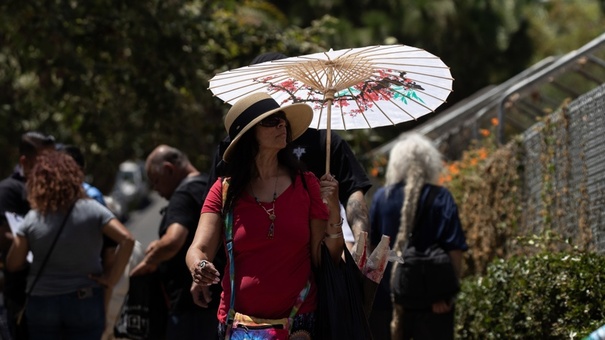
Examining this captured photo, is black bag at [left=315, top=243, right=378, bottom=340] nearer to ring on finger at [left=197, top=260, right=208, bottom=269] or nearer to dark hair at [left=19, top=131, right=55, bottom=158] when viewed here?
ring on finger at [left=197, top=260, right=208, bottom=269]

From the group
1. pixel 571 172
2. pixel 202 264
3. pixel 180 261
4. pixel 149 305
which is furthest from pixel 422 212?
pixel 202 264

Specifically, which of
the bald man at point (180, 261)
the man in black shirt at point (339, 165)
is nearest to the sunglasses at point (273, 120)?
the man in black shirt at point (339, 165)

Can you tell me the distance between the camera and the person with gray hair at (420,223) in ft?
23.6

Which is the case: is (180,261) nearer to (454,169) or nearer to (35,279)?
(35,279)

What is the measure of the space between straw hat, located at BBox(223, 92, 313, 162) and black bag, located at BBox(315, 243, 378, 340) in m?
0.55

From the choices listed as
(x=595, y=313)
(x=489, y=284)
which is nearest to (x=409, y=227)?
(x=489, y=284)

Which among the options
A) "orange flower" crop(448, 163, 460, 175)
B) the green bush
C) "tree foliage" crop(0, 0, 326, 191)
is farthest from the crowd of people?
"orange flower" crop(448, 163, 460, 175)

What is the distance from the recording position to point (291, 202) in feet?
15.0

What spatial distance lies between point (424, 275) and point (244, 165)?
277 centimetres

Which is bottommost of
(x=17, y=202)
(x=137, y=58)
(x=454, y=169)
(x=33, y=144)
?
(x=17, y=202)

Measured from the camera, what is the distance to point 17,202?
7500 mm

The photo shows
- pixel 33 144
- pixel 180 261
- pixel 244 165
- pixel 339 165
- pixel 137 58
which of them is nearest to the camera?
pixel 244 165

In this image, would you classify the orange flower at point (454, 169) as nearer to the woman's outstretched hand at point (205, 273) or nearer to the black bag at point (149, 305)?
the black bag at point (149, 305)

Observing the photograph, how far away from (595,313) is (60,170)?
3.33 m
